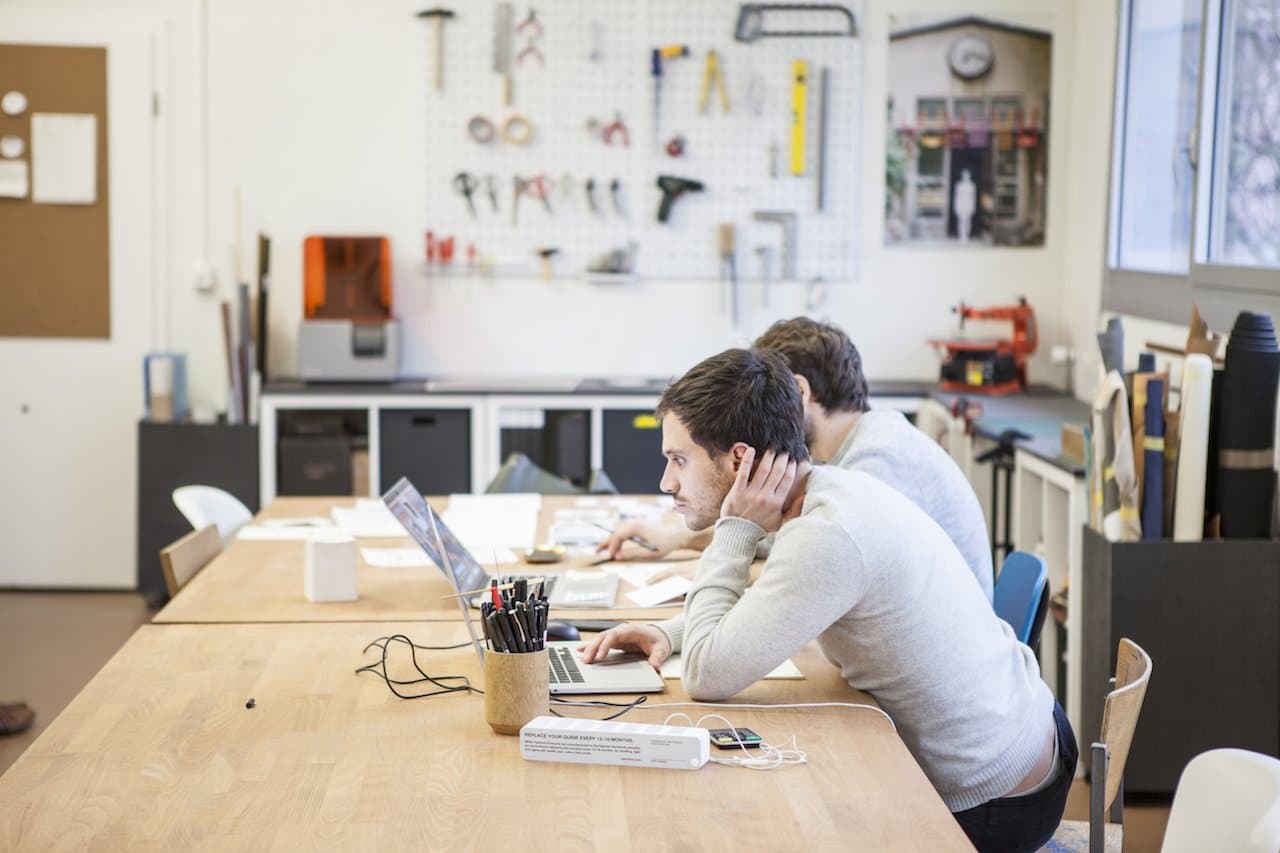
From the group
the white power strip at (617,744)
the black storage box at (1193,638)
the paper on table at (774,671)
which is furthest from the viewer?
the black storage box at (1193,638)

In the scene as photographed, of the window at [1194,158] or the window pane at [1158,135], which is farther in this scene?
the window pane at [1158,135]

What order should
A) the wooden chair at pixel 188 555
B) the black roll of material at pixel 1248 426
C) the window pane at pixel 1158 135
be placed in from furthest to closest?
1. the window pane at pixel 1158 135
2. the black roll of material at pixel 1248 426
3. the wooden chair at pixel 188 555

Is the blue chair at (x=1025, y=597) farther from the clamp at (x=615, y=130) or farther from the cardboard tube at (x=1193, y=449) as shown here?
the clamp at (x=615, y=130)

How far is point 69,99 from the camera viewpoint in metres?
5.84

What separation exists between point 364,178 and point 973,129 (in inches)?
101

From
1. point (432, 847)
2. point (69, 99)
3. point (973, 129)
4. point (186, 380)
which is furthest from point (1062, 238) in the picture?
point (432, 847)

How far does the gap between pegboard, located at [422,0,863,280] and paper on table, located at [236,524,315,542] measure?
102 inches

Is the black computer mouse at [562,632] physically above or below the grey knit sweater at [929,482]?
below

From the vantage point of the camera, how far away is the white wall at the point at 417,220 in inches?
232

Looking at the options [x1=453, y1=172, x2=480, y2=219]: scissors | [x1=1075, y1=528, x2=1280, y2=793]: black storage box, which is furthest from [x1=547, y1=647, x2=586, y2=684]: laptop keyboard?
[x1=453, y1=172, x2=480, y2=219]: scissors

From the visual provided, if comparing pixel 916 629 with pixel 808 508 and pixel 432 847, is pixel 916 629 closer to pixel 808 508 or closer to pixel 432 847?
pixel 808 508

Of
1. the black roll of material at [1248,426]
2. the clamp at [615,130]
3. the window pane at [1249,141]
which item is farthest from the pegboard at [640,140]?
the black roll of material at [1248,426]

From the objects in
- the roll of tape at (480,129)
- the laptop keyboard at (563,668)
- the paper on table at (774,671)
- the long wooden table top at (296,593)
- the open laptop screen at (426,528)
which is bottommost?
the long wooden table top at (296,593)

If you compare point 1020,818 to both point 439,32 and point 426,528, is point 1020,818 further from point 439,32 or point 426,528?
point 439,32
